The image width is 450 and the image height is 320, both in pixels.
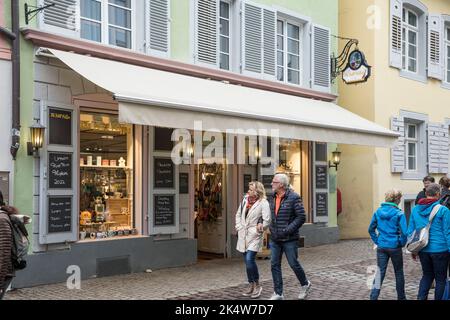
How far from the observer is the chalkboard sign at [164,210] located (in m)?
10.4

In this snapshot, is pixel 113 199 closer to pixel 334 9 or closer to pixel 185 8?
pixel 185 8

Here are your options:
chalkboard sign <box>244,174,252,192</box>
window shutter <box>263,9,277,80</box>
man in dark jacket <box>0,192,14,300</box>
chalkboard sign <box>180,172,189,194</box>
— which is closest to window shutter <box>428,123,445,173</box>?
window shutter <box>263,9,277,80</box>

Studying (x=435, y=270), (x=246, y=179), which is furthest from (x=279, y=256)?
(x=246, y=179)

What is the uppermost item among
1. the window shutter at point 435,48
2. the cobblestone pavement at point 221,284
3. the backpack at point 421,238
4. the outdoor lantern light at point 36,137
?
the window shutter at point 435,48

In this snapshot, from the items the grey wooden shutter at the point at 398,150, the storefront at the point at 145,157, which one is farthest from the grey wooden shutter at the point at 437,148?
the storefront at the point at 145,157

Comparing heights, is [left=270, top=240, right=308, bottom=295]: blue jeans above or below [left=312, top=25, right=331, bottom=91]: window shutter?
below

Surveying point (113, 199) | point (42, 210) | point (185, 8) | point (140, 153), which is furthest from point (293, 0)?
point (42, 210)

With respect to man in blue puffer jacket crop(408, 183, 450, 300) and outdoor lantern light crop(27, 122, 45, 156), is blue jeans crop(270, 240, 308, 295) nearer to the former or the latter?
man in blue puffer jacket crop(408, 183, 450, 300)

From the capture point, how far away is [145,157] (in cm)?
1025

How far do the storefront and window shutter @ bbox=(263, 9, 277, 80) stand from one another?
2.03ft

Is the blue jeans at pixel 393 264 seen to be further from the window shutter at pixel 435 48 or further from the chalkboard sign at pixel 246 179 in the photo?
the window shutter at pixel 435 48

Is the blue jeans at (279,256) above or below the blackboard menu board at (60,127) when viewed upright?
below

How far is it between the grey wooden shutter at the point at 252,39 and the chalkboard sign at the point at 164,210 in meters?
3.23

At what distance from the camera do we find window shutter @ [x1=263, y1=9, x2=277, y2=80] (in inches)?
492
